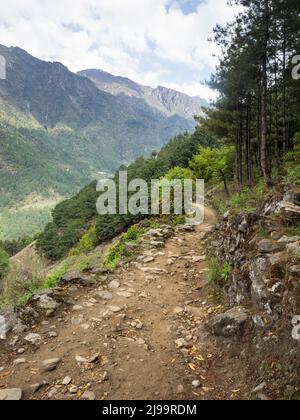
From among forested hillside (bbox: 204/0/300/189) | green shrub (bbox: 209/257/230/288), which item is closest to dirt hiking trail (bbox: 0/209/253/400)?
green shrub (bbox: 209/257/230/288)

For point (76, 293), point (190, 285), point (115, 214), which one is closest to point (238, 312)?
point (190, 285)

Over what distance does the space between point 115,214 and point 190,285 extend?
34311 millimetres

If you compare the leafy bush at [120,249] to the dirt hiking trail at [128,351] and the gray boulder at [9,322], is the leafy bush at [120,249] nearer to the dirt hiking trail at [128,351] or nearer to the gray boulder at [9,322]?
the dirt hiking trail at [128,351]

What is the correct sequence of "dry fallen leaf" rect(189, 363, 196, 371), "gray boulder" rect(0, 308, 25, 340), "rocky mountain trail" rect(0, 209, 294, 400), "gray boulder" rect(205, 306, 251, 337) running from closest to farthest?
"rocky mountain trail" rect(0, 209, 294, 400) → "dry fallen leaf" rect(189, 363, 196, 371) → "gray boulder" rect(205, 306, 251, 337) → "gray boulder" rect(0, 308, 25, 340)

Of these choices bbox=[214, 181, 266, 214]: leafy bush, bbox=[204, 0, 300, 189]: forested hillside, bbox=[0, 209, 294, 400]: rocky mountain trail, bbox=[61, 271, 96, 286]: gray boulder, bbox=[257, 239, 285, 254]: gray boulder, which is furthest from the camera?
bbox=[204, 0, 300, 189]: forested hillside

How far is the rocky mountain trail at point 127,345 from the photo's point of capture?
5.59 metres

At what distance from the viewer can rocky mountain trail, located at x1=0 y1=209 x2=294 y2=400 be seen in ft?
18.4

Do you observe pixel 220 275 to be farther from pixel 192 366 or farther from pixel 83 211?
pixel 83 211

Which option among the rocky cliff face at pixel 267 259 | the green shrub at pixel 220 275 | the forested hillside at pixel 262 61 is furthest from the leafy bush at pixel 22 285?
the forested hillside at pixel 262 61

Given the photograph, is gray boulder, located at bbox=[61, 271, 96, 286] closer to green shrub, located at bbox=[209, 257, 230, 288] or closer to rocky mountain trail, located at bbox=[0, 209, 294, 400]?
rocky mountain trail, located at bbox=[0, 209, 294, 400]

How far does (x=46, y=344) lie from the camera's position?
7.01m

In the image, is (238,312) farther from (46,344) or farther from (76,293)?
(76,293)
